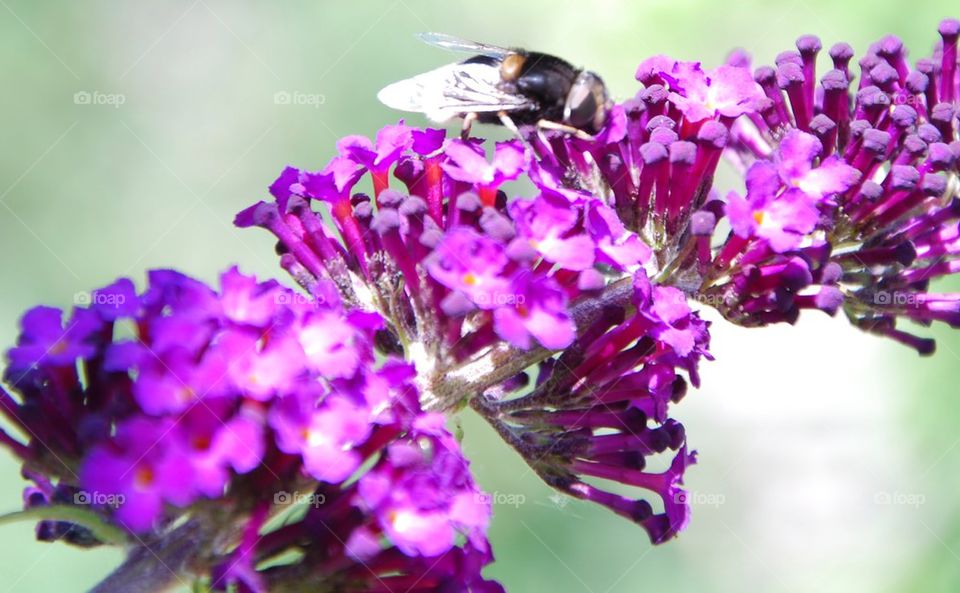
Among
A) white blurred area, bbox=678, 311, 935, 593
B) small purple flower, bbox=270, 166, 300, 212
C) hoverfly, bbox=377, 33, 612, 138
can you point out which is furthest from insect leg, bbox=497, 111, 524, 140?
white blurred area, bbox=678, 311, 935, 593

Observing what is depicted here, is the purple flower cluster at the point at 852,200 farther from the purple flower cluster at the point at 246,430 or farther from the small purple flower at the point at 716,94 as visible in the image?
the purple flower cluster at the point at 246,430

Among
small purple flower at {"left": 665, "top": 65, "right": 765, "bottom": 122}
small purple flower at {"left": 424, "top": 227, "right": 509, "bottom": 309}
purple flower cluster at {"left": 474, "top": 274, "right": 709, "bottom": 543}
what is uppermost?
small purple flower at {"left": 665, "top": 65, "right": 765, "bottom": 122}

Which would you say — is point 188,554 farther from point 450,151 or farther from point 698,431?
point 698,431

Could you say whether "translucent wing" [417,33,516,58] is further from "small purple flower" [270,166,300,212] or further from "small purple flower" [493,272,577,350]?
"small purple flower" [493,272,577,350]

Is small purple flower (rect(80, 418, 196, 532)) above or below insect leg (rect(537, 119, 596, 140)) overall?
below

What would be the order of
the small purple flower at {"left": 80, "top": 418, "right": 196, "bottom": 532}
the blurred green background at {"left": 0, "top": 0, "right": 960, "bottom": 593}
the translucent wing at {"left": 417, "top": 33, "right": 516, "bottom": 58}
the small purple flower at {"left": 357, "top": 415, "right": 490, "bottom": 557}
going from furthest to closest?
the blurred green background at {"left": 0, "top": 0, "right": 960, "bottom": 593}
the translucent wing at {"left": 417, "top": 33, "right": 516, "bottom": 58}
the small purple flower at {"left": 357, "top": 415, "right": 490, "bottom": 557}
the small purple flower at {"left": 80, "top": 418, "right": 196, "bottom": 532}

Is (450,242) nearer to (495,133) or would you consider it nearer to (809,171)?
(809,171)

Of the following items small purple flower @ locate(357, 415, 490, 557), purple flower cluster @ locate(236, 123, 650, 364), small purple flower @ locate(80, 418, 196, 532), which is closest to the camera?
small purple flower @ locate(80, 418, 196, 532)

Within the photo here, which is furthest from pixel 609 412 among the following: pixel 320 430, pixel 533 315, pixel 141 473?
pixel 141 473
